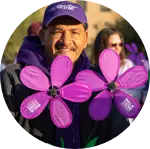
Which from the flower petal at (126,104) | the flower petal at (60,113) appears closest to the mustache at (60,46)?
the flower petal at (60,113)

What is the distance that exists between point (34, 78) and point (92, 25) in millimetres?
618

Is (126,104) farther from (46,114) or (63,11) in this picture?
(63,11)

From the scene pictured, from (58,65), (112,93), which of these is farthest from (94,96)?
(58,65)

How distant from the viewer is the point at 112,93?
3.62 meters

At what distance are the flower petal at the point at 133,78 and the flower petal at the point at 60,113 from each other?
46 cm

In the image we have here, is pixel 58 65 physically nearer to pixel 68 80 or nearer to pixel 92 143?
pixel 68 80

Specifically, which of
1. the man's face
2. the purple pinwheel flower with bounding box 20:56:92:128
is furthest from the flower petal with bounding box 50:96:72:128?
the man's face

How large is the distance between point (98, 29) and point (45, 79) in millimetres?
575

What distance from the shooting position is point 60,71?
3.58m

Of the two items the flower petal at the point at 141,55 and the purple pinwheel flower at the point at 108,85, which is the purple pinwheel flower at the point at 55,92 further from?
the flower petal at the point at 141,55

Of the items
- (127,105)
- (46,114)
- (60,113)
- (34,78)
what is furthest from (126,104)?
(34,78)

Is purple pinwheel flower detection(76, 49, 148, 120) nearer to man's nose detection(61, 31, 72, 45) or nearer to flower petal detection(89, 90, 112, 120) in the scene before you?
flower petal detection(89, 90, 112, 120)

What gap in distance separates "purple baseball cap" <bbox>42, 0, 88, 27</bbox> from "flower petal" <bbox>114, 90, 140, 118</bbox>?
63 centimetres

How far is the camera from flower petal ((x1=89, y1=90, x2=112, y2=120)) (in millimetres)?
3607
